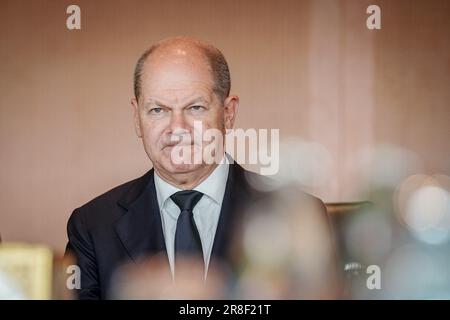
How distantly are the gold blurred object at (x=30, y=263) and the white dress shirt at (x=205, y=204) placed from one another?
31cm

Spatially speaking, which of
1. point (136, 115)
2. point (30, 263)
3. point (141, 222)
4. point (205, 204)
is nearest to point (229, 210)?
point (205, 204)

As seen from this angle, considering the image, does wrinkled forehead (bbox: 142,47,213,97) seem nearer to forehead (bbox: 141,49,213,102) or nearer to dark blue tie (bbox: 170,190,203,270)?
forehead (bbox: 141,49,213,102)

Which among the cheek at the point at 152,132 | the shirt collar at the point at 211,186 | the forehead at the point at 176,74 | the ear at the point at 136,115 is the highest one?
the forehead at the point at 176,74

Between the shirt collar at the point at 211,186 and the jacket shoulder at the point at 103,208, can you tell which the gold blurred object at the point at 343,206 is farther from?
the jacket shoulder at the point at 103,208

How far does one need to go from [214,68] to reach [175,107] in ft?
0.47

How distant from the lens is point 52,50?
205 centimetres

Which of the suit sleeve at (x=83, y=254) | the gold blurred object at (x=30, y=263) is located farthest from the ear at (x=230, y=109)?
the gold blurred object at (x=30, y=263)

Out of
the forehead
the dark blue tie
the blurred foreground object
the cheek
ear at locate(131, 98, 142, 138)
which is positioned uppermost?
the forehead

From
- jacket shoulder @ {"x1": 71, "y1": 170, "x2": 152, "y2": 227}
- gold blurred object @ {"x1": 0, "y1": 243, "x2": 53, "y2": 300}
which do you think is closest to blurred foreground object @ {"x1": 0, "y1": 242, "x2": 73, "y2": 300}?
gold blurred object @ {"x1": 0, "y1": 243, "x2": 53, "y2": 300}

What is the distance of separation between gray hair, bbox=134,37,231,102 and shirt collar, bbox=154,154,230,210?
6.9 inches

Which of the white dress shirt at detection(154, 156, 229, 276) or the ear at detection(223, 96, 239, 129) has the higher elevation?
the ear at detection(223, 96, 239, 129)

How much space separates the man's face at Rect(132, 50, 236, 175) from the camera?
6.47 ft

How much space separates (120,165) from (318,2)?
66cm

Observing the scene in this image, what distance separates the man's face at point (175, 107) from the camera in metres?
1.97
